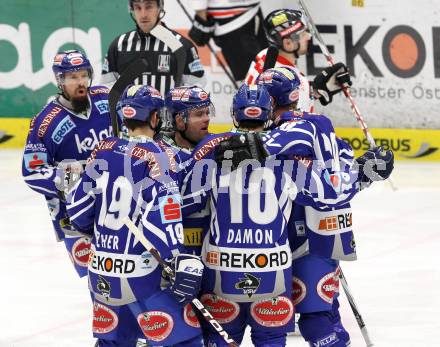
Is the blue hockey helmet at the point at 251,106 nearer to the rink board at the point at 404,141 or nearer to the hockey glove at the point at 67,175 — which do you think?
the hockey glove at the point at 67,175

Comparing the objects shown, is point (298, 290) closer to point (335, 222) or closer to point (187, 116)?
point (335, 222)

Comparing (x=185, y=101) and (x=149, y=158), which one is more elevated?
(x=185, y=101)

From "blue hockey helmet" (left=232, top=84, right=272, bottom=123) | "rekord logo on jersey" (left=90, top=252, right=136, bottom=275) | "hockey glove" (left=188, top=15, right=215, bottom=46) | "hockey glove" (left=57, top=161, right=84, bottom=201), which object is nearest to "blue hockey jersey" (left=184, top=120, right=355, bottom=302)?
"blue hockey helmet" (left=232, top=84, right=272, bottom=123)

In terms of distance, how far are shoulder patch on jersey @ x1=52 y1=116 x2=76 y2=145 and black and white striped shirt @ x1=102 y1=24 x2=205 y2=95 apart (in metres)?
1.28

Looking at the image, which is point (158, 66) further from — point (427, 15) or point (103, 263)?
point (427, 15)

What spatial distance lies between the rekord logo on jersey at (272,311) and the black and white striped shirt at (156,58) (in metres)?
2.64

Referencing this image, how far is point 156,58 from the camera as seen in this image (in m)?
7.88

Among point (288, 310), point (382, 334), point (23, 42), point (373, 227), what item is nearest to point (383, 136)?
point (373, 227)

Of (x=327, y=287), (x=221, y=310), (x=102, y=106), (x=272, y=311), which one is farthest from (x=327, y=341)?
(x=102, y=106)

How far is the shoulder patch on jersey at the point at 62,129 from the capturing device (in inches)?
257

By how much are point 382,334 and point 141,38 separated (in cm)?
235

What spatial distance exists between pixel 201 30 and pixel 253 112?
650 centimetres

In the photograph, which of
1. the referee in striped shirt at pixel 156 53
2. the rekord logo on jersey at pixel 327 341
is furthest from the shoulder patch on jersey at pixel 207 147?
the referee in striped shirt at pixel 156 53

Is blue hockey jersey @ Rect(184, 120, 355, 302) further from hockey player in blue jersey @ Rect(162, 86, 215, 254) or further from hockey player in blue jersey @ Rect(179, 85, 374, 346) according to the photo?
hockey player in blue jersey @ Rect(162, 86, 215, 254)
